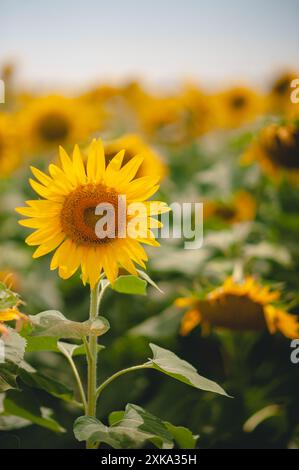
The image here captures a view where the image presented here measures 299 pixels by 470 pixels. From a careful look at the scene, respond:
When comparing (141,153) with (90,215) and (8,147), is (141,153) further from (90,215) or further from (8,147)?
(90,215)

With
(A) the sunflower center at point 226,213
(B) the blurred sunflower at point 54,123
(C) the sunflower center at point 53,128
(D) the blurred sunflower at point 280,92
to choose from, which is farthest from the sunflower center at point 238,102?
(A) the sunflower center at point 226,213

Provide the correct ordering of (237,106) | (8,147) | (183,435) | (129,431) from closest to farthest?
(129,431), (183,435), (8,147), (237,106)

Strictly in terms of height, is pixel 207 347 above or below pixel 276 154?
below

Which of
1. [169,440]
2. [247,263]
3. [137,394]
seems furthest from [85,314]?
[169,440]

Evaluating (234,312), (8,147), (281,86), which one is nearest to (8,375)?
(234,312)

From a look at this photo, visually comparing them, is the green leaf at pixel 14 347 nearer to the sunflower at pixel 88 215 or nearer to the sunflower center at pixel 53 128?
the sunflower at pixel 88 215

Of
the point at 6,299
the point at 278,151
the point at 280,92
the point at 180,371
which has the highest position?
the point at 280,92
